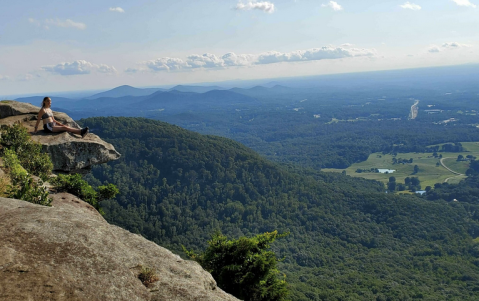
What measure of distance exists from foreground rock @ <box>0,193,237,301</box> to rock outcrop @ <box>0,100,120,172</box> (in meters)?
6.89

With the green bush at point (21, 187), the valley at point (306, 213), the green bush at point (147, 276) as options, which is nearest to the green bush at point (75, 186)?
the green bush at point (21, 187)

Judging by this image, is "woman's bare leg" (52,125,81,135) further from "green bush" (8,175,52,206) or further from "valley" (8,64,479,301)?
"valley" (8,64,479,301)

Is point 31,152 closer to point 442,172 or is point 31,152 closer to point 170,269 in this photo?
point 170,269

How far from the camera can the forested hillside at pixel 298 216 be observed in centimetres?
7012

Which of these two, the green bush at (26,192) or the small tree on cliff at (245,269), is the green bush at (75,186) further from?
the small tree on cliff at (245,269)

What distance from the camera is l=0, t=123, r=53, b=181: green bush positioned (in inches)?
560

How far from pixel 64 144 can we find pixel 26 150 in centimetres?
199

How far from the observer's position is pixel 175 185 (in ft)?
386

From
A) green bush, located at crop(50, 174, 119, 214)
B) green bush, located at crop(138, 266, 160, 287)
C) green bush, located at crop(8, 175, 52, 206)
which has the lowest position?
green bush, located at crop(138, 266, 160, 287)

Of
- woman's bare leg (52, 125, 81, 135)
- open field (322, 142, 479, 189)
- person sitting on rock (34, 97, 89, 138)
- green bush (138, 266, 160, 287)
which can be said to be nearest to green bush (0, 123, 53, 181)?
person sitting on rock (34, 97, 89, 138)

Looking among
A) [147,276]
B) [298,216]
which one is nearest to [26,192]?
[147,276]

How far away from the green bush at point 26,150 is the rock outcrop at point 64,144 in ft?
3.64

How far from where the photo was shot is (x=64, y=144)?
16312mm

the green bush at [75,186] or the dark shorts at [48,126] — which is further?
the dark shorts at [48,126]
